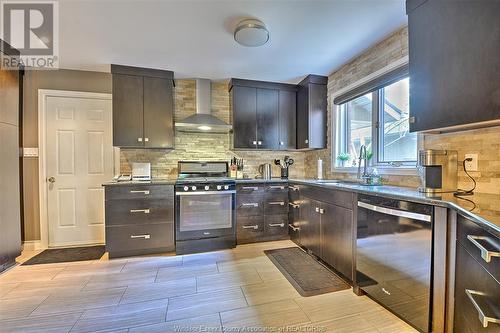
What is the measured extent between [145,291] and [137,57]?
2.71 meters

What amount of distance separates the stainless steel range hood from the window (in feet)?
5.76

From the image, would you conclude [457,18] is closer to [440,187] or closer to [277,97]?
[440,187]

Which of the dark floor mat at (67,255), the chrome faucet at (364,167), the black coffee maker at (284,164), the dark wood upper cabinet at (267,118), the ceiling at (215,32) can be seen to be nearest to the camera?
the ceiling at (215,32)

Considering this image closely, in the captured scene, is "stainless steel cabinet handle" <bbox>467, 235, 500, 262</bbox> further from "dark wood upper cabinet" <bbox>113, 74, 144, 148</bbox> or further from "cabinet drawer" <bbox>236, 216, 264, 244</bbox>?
"dark wood upper cabinet" <bbox>113, 74, 144, 148</bbox>

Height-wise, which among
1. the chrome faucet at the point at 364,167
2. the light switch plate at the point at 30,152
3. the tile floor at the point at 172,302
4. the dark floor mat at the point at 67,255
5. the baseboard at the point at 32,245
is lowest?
the dark floor mat at the point at 67,255

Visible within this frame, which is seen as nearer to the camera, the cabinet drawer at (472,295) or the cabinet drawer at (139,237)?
the cabinet drawer at (472,295)

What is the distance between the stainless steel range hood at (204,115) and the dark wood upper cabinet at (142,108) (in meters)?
0.28

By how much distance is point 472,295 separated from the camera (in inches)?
43.6

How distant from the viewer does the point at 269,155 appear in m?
4.05

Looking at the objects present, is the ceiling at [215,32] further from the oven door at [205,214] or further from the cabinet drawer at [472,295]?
the cabinet drawer at [472,295]

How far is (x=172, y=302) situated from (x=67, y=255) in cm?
199

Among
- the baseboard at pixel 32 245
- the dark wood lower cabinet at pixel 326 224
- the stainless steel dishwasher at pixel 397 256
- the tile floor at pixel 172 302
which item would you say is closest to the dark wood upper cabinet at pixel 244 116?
the dark wood lower cabinet at pixel 326 224

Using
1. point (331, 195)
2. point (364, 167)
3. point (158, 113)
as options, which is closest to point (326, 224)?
point (331, 195)

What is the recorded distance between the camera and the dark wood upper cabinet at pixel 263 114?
361 centimetres
